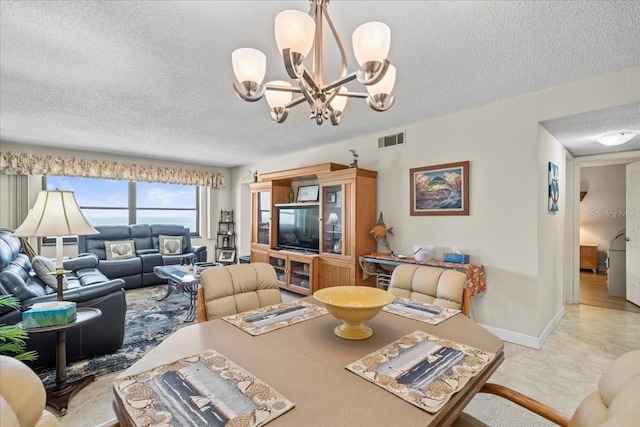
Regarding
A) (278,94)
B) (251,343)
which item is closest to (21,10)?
(278,94)

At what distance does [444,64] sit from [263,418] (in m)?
2.49

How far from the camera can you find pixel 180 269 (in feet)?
13.8

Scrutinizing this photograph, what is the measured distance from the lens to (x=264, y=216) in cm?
544

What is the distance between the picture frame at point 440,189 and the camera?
3.21m

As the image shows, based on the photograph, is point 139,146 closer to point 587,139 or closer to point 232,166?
point 232,166

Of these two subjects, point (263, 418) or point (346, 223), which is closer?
point (263, 418)

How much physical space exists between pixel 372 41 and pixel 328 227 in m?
3.18

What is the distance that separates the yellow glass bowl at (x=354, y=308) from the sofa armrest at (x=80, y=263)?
4571 millimetres

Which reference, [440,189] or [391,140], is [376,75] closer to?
[440,189]

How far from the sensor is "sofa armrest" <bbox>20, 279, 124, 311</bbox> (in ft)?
7.48

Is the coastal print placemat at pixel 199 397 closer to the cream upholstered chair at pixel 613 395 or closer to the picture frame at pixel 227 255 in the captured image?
the cream upholstered chair at pixel 613 395

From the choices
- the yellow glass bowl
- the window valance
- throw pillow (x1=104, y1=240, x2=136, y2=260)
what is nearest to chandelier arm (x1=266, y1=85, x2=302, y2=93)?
the yellow glass bowl

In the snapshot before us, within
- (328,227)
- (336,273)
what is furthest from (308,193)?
(336,273)

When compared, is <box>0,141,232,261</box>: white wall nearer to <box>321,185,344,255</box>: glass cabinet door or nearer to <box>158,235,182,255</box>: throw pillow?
<box>158,235,182,255</box>: throw pillow
